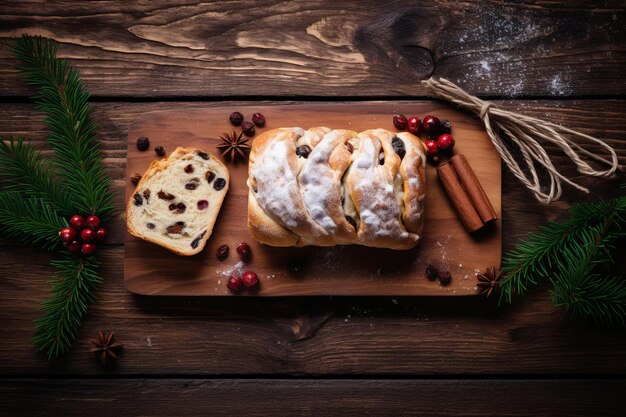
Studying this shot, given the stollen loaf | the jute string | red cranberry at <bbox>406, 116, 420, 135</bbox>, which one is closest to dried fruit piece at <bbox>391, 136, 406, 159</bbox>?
the stollen loaf

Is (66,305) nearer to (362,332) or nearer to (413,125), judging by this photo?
(362,332)

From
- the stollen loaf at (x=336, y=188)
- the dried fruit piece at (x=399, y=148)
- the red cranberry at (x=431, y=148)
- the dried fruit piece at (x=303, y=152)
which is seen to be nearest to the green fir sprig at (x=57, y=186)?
the stollen loaf at (x=336, y=188)

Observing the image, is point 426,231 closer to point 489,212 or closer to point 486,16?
point 489,212

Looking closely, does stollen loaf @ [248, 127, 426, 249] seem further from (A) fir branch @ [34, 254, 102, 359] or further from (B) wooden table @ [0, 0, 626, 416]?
(A) fir branch @ [34, 254, 102, 359]

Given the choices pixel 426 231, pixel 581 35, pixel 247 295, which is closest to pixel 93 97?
pixel 247 295

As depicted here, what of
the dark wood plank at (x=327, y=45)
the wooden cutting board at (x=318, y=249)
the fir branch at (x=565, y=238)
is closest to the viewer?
the fir branch at (x=565, y=238)

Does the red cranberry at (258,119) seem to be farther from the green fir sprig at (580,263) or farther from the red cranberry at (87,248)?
the green fir sprig at (580,263)

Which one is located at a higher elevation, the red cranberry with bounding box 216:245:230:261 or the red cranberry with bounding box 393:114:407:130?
the red cranberry with bounding box 393:114:407:130
